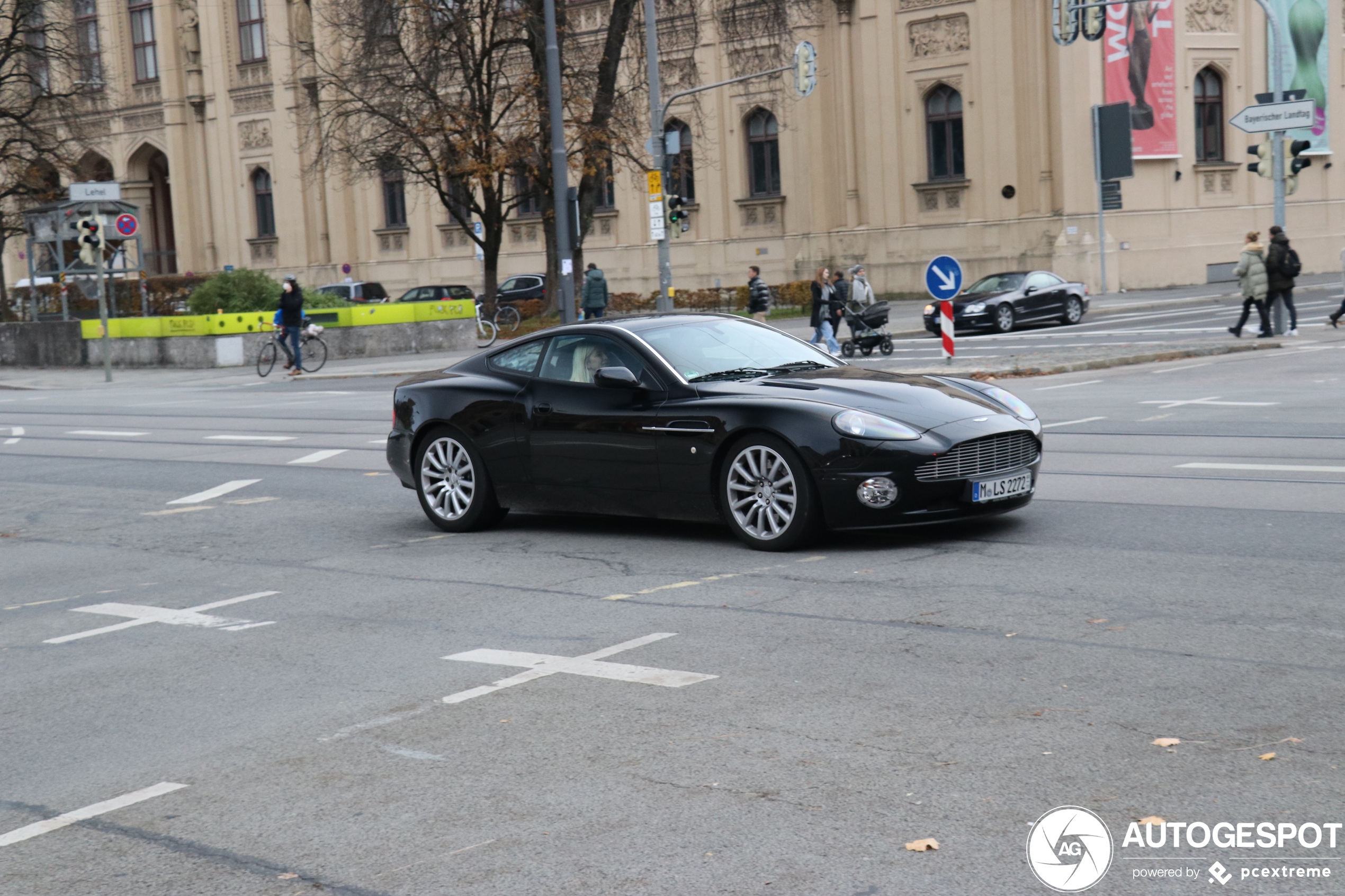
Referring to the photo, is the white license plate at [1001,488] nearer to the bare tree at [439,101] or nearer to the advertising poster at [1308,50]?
the bare tree at [439,101]

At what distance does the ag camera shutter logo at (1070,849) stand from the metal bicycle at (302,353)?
1113 inches

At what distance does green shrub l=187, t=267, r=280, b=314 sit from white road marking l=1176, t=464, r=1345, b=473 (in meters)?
29.4

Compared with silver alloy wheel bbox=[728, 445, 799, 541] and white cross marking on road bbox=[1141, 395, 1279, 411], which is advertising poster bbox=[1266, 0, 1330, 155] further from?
silver alloy wheel bbox=[728, 445, 799, 541]

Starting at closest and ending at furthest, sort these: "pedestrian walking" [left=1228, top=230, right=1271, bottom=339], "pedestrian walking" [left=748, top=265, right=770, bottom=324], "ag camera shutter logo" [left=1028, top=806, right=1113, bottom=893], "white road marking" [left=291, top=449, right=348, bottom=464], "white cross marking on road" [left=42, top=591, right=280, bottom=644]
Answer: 1. "ag camera shutter logo" [left=1028, top=806, right=1113, bottom=893]
2. "white cross marking on road" [left=42, top=591, right=280, bottom=644]
3. "white road marking" [left=291, top=449, right=348, bottom=464]
4. "pedestrian walking" [left=1228, top=230, right=1271, bottom=339]
5. "pedestrian walking" [left=748, top=265, right=770, bottom=324]

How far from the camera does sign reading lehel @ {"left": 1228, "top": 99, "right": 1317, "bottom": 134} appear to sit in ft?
79.7

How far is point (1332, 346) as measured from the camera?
74.4 ft

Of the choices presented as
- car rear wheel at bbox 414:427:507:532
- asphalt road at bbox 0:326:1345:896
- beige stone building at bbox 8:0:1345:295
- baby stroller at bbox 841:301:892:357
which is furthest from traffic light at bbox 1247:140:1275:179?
car rear wheel at bbox 414:427:507:532

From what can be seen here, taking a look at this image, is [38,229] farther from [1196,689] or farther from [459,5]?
[1196,689]

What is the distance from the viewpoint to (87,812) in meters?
4.88

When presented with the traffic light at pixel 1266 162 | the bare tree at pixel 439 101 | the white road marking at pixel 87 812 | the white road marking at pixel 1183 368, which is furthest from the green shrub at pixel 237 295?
the white road marking at pixel 87 812

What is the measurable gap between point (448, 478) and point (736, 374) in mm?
2259

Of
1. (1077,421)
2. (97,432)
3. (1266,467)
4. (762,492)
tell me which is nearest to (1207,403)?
(1077,421)

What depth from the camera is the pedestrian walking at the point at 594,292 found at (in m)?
34.2

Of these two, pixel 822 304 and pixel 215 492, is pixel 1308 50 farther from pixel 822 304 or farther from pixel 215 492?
pixel 215 492
